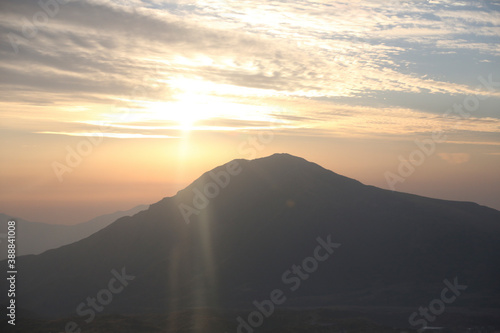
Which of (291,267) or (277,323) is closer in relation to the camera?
(277,323)

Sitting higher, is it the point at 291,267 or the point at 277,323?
the point at 291,267

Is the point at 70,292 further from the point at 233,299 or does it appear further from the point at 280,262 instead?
the point at 280,262

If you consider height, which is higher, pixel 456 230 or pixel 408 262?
pixel 456 230

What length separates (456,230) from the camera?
180375 millimetres

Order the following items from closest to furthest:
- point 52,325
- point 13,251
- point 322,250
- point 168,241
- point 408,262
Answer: point 13,251 → point 52,325 → point 408,262 → point 322,250 → point 168,241

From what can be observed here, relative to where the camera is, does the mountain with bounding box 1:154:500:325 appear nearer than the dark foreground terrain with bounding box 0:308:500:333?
No

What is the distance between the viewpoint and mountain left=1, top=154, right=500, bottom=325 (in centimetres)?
14562

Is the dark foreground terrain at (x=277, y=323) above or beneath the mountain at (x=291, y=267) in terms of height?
beneath

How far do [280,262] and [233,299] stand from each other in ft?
102

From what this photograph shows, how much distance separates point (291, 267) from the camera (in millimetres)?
171875

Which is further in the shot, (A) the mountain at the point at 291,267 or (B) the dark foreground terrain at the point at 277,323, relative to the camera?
(A) the mountain at the point at 291,267

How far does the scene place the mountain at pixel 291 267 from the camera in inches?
5733

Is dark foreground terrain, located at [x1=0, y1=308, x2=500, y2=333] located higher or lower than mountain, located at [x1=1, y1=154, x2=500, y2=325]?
lower

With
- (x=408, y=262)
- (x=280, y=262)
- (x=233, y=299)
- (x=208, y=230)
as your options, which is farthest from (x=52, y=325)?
(x=408, y=262)
